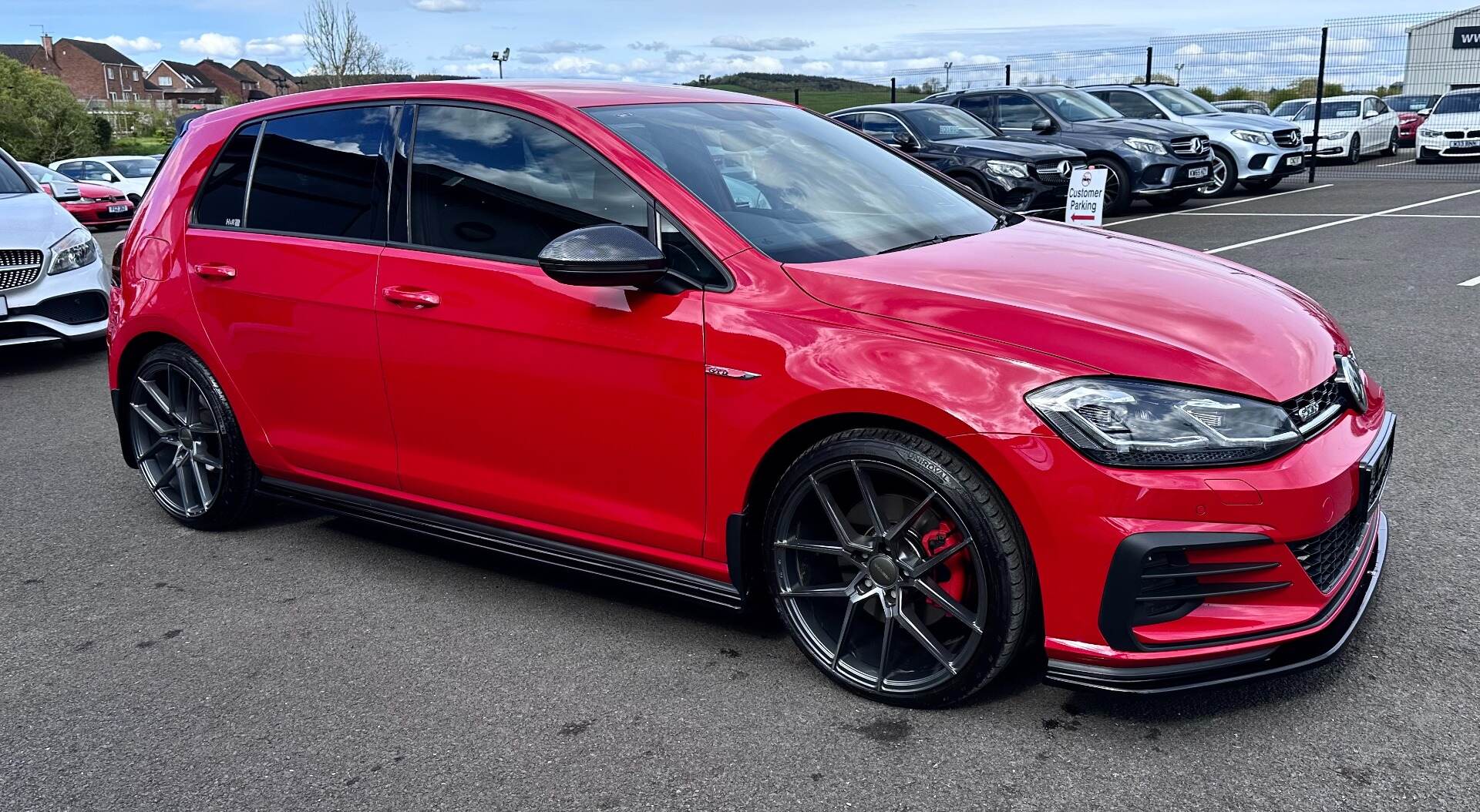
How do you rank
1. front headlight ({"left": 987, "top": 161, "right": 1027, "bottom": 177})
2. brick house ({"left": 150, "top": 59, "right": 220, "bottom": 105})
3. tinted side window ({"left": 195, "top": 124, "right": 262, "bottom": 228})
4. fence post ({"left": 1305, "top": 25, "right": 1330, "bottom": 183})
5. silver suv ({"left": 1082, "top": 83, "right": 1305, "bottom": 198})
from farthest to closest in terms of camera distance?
brick house ({"left": 150, "top": 59, "right": 220, "bottom": 105}) → fence post ({"left": 1305, "top": 25, "right": 1330, "bottom": 183}) → silver suv ({"left": 1082, "top": 83, "right": 1305, "bottom": 198}) → front headlight ({"left": 987, "top": 161, "right": 1027, "bottom": 177}) → tinted side window ({"left": 195, "top": 124, "right": 262, "bottom": 228})

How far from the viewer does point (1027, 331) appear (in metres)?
2.83

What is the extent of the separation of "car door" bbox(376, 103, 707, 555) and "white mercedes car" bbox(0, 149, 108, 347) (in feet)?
17.7

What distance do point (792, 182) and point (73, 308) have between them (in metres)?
6.46

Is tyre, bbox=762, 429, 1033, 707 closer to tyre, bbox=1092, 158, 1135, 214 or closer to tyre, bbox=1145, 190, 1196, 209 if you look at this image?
tyre, bbox=1092, 158, 1135, 214

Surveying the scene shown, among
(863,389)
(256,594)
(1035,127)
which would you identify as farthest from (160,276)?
(1035,127)

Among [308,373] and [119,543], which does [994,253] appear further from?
[119,543]

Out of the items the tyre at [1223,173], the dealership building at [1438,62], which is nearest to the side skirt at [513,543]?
the tyre at [1223,173]

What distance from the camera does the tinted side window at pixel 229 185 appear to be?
439 centimetres

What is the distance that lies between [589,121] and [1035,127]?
1396cm

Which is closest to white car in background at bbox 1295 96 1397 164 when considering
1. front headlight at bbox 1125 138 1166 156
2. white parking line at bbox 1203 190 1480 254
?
white parking line at bbox 1203 190 1480 254

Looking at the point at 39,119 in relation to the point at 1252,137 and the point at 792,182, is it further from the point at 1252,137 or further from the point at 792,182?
the point at 792,182

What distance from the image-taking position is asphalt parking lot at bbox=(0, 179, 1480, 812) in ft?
9.10

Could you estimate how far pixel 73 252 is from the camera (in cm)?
830

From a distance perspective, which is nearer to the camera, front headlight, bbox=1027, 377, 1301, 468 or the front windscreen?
front headlight, bbox=1027, 377, 1301, 468
